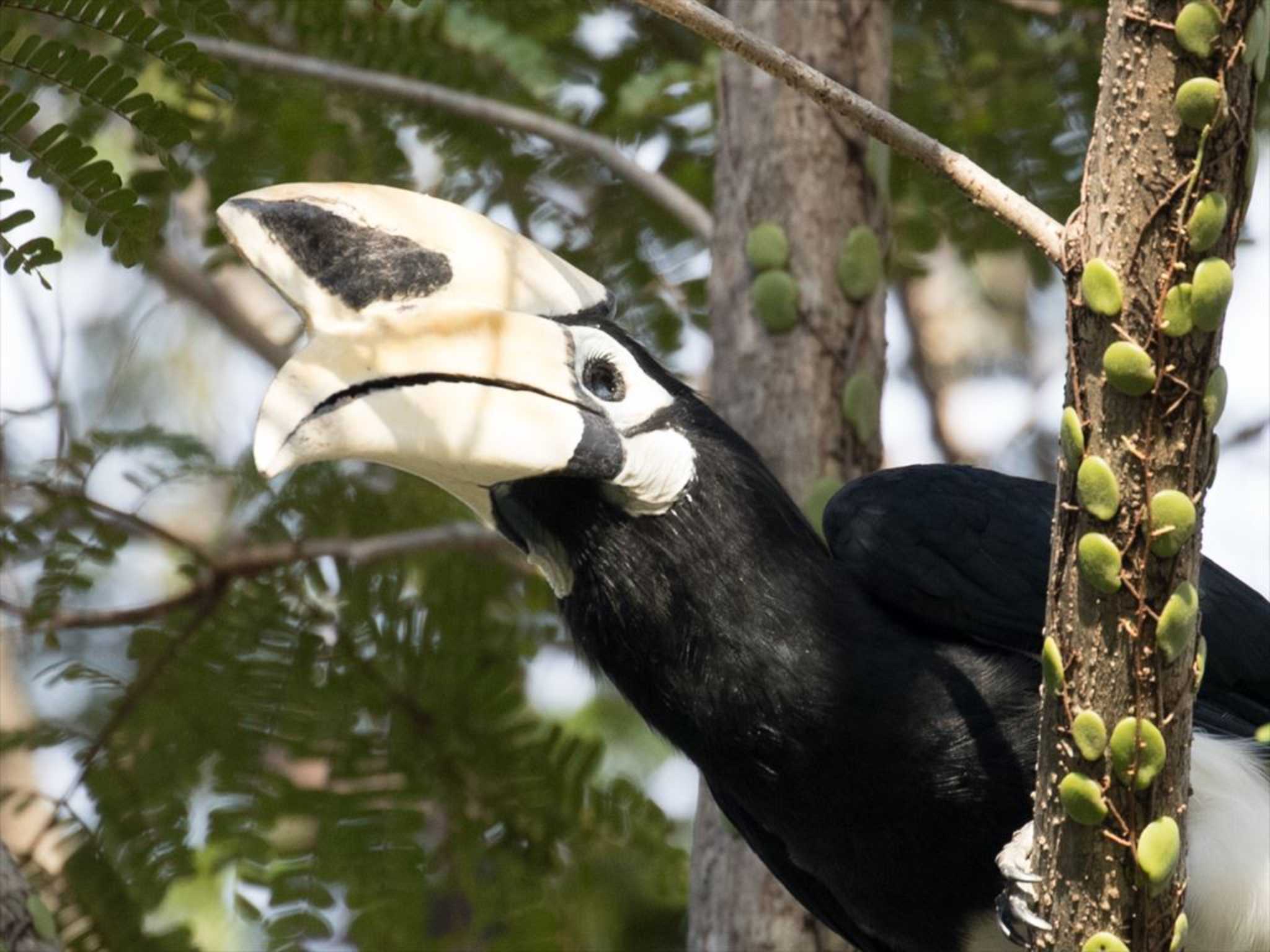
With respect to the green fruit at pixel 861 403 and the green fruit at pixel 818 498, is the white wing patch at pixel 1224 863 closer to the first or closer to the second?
the green fruit at pixel 818 498

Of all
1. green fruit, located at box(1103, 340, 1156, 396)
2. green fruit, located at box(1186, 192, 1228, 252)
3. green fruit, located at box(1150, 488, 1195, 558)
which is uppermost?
green fruit, located at box(1186, 192, 1228, 252)

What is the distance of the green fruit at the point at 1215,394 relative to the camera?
193 centimetres

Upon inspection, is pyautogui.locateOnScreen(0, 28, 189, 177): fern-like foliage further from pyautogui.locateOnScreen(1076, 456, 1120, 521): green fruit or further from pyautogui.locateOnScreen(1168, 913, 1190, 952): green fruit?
pyautogui.locateOnScreen(1168, 913, 1190, 952): green fruit

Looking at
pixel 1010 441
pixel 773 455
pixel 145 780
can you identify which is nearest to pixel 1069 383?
pixel 773 455

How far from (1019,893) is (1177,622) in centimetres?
52

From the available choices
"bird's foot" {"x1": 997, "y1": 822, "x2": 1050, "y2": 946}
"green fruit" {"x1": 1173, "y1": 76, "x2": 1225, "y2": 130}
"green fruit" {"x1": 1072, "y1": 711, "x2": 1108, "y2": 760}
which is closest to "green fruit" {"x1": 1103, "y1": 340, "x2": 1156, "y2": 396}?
"green fruit" {"x1": 1173, "y1": 76, "x2": 1225, "y2": 130}

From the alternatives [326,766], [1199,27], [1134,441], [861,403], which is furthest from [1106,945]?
[326,766]

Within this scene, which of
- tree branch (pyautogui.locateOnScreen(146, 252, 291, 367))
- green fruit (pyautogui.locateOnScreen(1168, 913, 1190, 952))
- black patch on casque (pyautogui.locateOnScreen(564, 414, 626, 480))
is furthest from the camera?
tree branch (pyautogui.locateOnScreen(146, 252, 291, 367))

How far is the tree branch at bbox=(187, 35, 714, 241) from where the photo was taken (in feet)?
13.1

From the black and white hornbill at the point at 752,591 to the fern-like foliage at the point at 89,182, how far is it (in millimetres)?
144

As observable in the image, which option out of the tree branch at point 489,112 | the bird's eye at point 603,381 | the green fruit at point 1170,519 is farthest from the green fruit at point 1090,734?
the tree branch at point 489,112

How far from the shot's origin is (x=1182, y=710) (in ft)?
6.81

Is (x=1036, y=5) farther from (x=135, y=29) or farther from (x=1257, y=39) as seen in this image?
(x=1257, y=39)

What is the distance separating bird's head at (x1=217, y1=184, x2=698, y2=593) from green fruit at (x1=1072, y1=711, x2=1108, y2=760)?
2.71 feet
